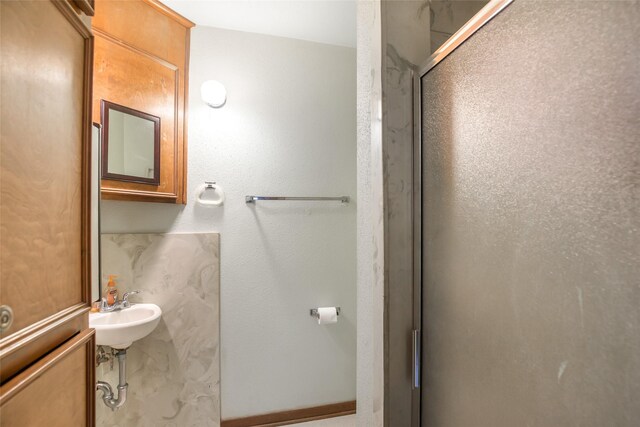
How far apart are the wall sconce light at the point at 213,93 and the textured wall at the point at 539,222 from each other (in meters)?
1.29

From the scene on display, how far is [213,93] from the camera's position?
1.64 m

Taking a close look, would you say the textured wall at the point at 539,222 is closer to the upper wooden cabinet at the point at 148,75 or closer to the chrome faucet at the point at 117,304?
the upper wooden cabinet at the point at 148,75

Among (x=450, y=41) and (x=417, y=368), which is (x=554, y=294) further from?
(x=450, y=41)

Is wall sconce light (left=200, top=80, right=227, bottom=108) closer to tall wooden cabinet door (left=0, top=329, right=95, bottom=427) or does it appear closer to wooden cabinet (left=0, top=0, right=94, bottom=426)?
wooden cabinet (left=0, top=0, right=94, bottom=426)

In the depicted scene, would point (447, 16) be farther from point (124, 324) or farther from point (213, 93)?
point (124, 324)

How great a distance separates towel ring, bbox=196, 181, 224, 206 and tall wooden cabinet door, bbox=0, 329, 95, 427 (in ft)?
3.49

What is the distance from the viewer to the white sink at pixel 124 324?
47.4 inches

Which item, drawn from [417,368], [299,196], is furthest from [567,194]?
[299,196]

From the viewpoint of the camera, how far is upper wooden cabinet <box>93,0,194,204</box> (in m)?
1.30

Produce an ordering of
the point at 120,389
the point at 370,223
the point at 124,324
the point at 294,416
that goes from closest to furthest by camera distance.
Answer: the point at 370,223 < the point at 124,324 < the point at 120,389 < the point at 294,416

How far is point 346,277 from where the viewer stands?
1.87 m

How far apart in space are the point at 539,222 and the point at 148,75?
1714 millimetres

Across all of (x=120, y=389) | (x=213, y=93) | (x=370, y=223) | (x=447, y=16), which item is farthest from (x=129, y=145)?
(x=447, y=16)

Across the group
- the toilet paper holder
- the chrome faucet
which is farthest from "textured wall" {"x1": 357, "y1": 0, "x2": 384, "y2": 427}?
the chrome faucet
